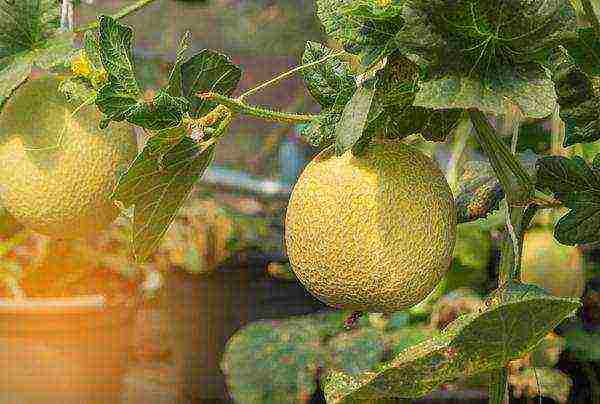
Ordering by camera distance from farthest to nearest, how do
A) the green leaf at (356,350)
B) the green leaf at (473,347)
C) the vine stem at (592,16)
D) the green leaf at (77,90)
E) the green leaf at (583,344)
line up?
1. the green leaf at (583,344)
2. the green leaf at (356,350)
3. the green leaf at (77,90)
4. the vine stem at (592,16)
5. the green leaf at (473,347)

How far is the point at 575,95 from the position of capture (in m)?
0.56

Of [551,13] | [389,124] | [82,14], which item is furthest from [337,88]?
[82,14]

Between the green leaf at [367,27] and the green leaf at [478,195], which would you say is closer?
the green leaf at [367,27]

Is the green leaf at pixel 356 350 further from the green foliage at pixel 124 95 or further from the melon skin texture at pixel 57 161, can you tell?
the green foliage at pixel 124 95

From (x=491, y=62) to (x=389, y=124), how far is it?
0.10 m

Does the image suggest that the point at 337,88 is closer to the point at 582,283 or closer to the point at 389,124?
the point at 389,124

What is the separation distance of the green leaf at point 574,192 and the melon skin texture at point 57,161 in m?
0.33

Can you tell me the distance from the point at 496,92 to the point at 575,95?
0.44 feet

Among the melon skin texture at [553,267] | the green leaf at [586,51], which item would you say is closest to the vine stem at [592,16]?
the green leaf at [586,51]

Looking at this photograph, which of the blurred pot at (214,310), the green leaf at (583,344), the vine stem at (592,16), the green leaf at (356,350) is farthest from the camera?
the blurred pot at (214,310)

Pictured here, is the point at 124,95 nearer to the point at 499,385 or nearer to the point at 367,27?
the point at 367,27

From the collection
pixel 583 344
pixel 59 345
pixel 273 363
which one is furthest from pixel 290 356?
pixel 583 344

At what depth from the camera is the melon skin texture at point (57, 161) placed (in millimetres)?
687

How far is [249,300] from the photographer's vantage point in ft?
6.15
